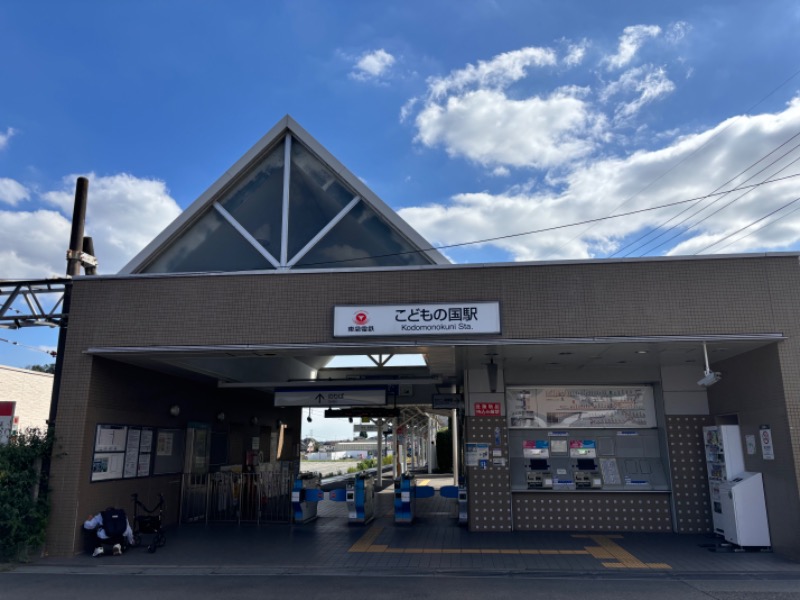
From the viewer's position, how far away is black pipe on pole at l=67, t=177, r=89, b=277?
42.0ft

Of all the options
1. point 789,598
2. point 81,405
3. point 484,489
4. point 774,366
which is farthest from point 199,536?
point 774,366

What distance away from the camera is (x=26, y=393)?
84.2ft

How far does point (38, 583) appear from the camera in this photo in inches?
321

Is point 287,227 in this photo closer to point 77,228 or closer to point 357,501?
point 77,228

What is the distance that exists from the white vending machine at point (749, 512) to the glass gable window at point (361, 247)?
668 centimetres

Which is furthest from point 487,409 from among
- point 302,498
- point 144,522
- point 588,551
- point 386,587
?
point 144,522

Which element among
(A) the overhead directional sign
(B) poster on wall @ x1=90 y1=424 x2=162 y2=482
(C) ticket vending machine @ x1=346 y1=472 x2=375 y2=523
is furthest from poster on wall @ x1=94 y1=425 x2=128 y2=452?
(C) ticket vending machine @ x1=346 y1=472 x2=375 y2=523

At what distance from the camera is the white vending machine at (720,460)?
10.2 m

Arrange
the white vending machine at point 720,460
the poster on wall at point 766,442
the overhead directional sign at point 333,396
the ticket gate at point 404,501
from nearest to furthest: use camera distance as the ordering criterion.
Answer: the poster on wall at point 766,442 → the white vending machine at point 720,460 → the ticket gate at point 404,501 → the overhead directional sign at point 333,396

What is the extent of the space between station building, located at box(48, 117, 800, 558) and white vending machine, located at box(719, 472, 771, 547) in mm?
155

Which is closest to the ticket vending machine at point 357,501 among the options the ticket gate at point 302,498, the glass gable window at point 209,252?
the ticket gate at point 302,498

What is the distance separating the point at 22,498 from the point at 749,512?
1179 cm

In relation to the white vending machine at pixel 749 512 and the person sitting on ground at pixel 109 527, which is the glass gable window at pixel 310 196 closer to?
the person sitting on ground at pixel 109 527

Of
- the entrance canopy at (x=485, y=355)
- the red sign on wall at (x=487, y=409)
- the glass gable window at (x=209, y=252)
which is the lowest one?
the red sign on wall at (x=487, y=409)
